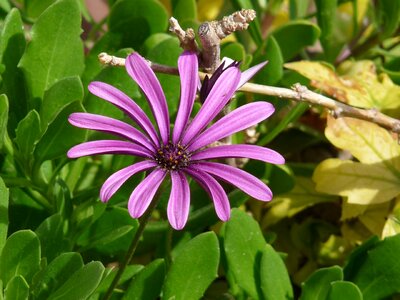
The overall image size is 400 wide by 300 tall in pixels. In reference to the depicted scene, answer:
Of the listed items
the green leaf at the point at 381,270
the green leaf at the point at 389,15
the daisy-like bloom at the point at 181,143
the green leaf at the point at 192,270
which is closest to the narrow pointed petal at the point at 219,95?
the daisy-like bloom at the point at 181,143

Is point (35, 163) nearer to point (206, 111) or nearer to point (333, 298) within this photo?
point (206, 111)

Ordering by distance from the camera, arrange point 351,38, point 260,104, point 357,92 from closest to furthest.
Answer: point 260,104 → point 357,92 → point 351,38

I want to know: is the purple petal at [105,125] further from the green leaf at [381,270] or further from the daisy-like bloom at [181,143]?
the green leaf at [381,270]

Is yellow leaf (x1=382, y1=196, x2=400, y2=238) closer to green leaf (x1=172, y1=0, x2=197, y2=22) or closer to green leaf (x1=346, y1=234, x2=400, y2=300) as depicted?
green leaf (x1=346, y1=234, x2=400, y2=300)

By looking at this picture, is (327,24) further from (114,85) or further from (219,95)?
(219,95)

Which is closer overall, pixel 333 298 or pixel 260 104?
pixel 260 104

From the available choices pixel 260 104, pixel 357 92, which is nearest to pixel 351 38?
pixel 357 92

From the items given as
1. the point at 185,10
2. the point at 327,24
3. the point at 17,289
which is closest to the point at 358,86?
the point at 327,24
